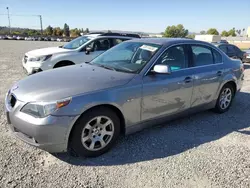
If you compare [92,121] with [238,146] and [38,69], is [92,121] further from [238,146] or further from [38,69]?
[38,69]

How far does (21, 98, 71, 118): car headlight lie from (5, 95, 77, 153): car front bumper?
6 centimetres

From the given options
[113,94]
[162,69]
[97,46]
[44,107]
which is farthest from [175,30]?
[44,107]

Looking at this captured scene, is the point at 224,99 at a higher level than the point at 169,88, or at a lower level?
lower

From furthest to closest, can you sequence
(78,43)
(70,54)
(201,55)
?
(78,43) → (70,54) → (201,55)

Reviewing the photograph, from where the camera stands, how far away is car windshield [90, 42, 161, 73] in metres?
3.50

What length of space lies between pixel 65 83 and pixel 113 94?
2.18 ft

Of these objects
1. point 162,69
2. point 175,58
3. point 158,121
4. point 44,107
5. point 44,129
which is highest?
point 175,58

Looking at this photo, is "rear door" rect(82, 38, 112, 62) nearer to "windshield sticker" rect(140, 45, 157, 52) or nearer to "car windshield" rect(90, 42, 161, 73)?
"car windshield" rect(90, 42, 161, 73)

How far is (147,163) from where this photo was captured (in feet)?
9.71

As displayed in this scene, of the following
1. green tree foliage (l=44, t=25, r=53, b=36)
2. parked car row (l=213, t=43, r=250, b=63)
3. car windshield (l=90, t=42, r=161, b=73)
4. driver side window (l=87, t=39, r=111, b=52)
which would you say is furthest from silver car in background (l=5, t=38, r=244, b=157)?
green tree foliage (l=44, t=25, r=53, b=36)

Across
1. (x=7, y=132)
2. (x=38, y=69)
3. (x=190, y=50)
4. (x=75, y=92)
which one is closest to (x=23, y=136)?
(x=75, y=92)

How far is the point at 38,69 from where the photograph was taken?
6812 mm

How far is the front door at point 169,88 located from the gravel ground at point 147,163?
47 cm

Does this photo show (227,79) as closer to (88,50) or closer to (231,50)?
(88,50)
